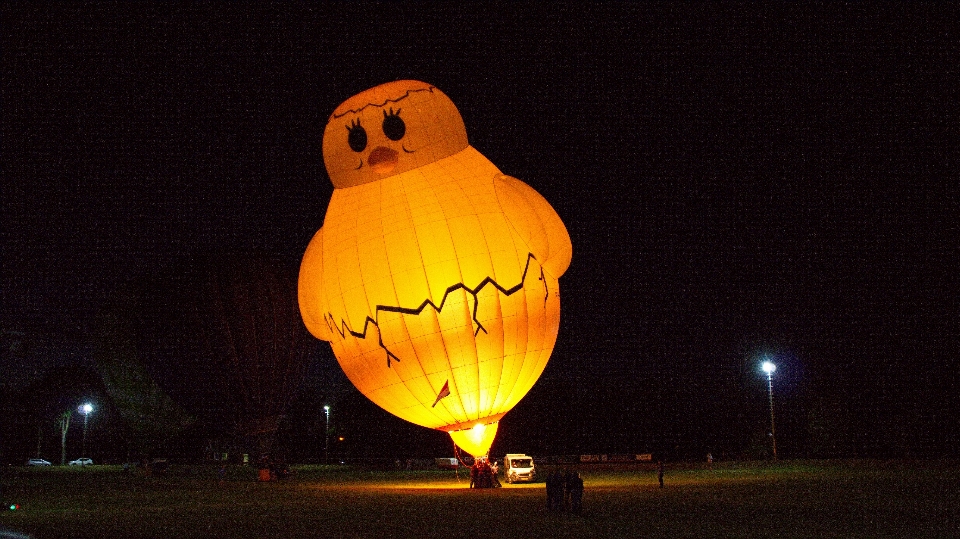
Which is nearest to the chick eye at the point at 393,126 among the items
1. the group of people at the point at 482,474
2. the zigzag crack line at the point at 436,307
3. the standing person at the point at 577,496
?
the zigzag crack line at the point at 436,307

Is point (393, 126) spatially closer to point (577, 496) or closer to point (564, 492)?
point (564, 492)

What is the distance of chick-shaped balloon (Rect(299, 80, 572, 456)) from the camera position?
21.1m

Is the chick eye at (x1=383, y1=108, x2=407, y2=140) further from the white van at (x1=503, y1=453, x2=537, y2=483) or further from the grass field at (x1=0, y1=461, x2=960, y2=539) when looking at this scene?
the white van at (x1=503, y1=453, x2=537, y2=483)

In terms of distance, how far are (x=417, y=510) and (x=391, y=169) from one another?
26.2 feet

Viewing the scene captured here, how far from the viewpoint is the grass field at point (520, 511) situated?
15062mm

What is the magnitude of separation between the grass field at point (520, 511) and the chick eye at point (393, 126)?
8.65 meters

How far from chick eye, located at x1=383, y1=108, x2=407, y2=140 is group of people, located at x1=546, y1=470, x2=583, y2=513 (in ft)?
28.3

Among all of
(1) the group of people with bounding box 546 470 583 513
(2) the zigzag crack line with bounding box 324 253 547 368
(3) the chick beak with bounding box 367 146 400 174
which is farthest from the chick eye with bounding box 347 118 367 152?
(1) the group of people with bounding box 546 470 583 513

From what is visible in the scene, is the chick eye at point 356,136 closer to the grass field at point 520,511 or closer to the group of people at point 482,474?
the grass field at point 520,511

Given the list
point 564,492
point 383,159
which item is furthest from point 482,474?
point 383,159

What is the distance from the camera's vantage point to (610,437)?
67812 mm

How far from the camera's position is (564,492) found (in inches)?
745

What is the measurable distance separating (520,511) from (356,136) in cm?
948

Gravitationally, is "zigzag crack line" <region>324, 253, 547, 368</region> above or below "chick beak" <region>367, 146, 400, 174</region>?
below
